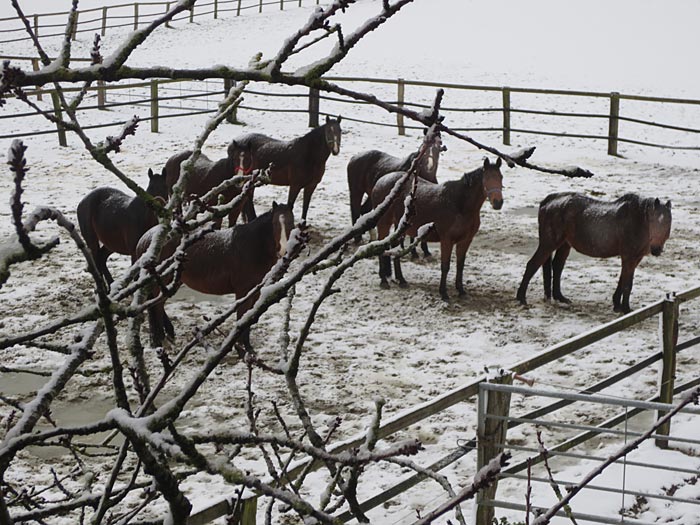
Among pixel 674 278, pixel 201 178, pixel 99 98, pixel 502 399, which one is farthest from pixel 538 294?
pixel 99 98

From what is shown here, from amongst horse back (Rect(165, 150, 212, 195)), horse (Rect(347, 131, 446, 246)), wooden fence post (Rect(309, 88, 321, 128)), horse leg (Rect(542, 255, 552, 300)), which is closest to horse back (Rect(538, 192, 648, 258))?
horse leg (Rect(542, 255, 552, 300))

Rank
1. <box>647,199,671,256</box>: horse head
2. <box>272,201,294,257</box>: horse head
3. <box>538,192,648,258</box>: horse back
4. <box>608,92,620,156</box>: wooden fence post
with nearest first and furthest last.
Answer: <box>272,201,294,257</box>: horse head → <box>647,199,671,256</box>: horse head → <box>538,192,648,258</box>: horse back → <box>608,92,620,156</box>: wooden fence post

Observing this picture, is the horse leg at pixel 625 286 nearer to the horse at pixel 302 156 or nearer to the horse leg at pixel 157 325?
the horse leg at pixel 157 325

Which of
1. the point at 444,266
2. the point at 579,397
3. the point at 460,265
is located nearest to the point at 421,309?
the point at 444,266

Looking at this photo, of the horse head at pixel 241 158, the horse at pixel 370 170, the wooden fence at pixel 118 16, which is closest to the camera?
the horse head at pixel 241 158

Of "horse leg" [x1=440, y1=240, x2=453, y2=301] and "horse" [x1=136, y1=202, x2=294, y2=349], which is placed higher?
"horse" [x1=136, y1=202, x2=294, y2=349]

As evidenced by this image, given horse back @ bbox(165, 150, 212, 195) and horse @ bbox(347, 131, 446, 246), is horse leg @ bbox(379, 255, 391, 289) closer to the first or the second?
horse @ bbox(347, 131, 446, 246)

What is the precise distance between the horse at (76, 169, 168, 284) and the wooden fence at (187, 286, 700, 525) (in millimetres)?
3960

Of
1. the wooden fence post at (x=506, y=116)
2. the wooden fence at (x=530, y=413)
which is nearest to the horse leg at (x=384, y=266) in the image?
the wooden fence at (x=530, y=413)

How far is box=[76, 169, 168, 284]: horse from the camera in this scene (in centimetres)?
848

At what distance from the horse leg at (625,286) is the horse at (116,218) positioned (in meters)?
4.11

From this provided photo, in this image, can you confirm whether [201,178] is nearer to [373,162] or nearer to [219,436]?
[373,162]

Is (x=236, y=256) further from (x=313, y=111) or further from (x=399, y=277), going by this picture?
(x=313, y=111)

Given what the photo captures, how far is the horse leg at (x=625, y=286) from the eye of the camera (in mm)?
8578
